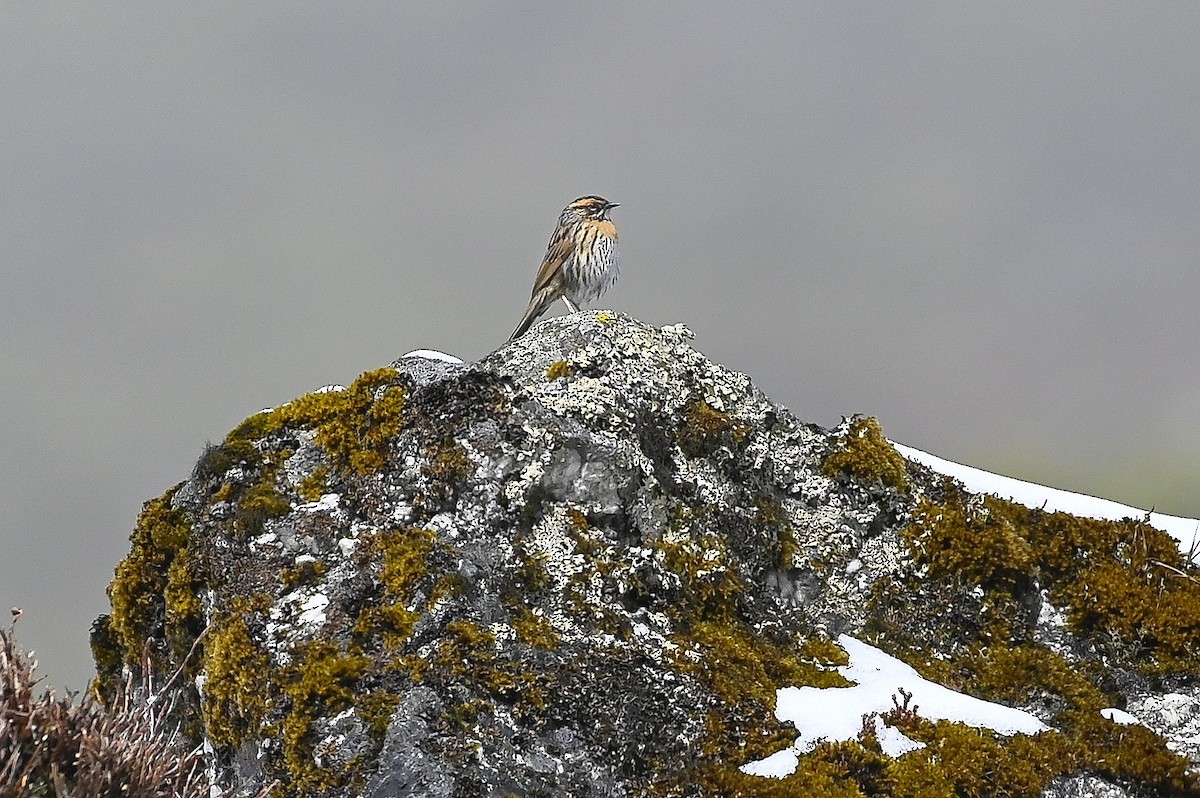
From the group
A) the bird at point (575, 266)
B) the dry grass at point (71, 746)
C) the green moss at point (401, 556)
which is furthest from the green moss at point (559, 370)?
the bird at point (575, 266)

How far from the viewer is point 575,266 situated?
1065 cm

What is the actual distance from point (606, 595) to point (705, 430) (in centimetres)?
149

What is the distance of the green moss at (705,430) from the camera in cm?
664

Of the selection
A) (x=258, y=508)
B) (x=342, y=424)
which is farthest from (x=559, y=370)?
(x=258, y=508)

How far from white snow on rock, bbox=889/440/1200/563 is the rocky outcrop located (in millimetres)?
270

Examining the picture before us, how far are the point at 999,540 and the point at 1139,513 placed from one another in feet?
4.75

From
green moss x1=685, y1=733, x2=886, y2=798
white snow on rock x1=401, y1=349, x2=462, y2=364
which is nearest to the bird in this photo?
white snow on rock x1=401, y1=349, x2=462, y2=364

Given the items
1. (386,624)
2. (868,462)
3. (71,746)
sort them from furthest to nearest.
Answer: (868,462) → (386,624) → (71,746)

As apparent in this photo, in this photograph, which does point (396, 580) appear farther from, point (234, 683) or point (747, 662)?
point (747, 662)

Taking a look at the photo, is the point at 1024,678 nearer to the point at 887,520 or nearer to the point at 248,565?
the point at 887,520

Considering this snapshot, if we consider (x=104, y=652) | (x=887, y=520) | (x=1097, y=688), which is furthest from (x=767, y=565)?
(x=104, y=652)

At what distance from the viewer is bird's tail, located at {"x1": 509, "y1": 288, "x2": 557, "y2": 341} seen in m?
10.7

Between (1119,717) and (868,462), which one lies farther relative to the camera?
(868,462)

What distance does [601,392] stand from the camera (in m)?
6.38
